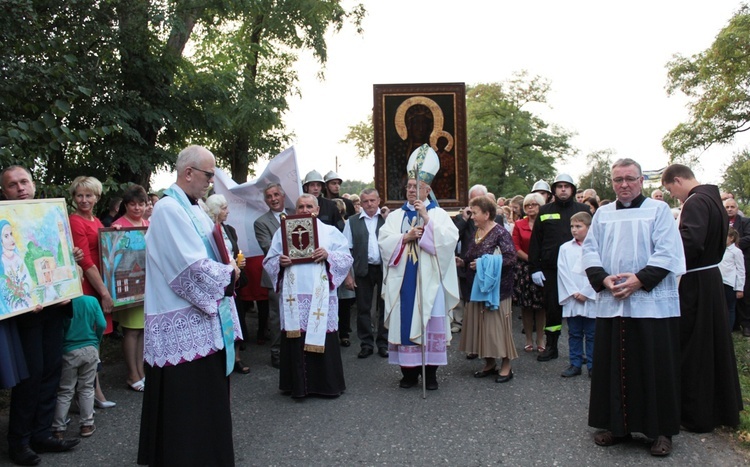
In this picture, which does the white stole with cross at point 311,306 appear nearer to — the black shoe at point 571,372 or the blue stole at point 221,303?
the blue stole at point 221,303

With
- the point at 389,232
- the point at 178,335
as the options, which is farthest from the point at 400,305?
the point at 178,335

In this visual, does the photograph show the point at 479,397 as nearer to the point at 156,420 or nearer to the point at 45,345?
the point at 156,420

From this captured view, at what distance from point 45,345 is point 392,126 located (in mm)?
7683

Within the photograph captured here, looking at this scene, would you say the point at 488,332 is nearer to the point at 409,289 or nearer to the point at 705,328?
the point at 409,289

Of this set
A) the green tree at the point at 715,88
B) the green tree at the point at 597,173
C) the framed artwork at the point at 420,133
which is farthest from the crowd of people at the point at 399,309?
the green tree at the point at 597,173

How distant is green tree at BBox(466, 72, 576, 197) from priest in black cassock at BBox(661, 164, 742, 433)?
3351 cm

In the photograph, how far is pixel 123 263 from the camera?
19.9ft

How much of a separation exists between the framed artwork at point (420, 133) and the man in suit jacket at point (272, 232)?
3.84m

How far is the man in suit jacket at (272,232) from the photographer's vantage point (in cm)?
748

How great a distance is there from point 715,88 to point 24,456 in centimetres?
3192

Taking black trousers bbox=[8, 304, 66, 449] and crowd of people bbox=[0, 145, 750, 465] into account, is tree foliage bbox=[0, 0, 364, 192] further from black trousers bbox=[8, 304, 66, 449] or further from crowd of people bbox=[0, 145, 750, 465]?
black trousers bbox=[8, 304, 66, 449]

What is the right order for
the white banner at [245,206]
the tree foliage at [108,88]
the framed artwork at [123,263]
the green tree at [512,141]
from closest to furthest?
the tree foliage at [108,88] < the framed artwork at [123,263] < the white banner at [245,206] < the green tree at [512,141]

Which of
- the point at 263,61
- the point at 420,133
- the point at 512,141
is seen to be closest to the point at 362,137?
the point at 512,141

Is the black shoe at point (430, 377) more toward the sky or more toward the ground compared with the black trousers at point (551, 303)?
more toward the ground
